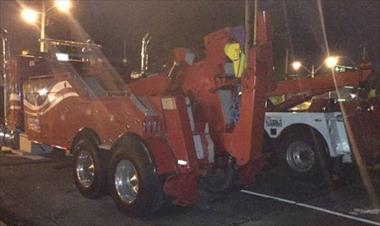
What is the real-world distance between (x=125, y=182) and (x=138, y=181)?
0.47 meters

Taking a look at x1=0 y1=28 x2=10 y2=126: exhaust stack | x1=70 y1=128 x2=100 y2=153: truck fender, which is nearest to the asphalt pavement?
Answer: x1=70 y1=128 x2=100 y2=153: truck fender

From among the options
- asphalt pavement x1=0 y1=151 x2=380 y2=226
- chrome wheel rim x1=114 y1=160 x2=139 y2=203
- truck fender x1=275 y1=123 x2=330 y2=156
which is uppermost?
truck fender x1=275 y1=123 x2=330 y2=156

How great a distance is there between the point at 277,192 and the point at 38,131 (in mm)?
4438

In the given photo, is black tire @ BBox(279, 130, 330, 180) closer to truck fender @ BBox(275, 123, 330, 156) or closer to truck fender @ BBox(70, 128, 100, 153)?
truck fender @ BBox(275, 123, 330, 156)

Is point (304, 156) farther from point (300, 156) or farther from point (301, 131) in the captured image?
point (301, 131)

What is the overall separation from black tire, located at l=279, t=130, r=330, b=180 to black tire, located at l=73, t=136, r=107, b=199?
4.27 metres

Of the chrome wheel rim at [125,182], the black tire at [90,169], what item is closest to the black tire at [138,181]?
the chrome wheel rim at [125,182]


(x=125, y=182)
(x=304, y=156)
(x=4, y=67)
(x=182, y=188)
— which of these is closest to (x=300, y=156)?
(x=304, y=156)

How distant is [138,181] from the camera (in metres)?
6.76

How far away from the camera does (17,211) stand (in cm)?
729

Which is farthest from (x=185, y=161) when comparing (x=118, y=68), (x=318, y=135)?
(x=318, y=135)

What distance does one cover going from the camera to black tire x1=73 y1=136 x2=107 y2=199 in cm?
767

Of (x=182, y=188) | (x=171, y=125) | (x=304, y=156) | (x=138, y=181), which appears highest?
(x=171, y=125)

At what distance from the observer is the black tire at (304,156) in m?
10.1
